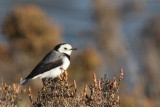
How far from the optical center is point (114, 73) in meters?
16.1

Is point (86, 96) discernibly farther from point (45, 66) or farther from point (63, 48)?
point (63, 48)

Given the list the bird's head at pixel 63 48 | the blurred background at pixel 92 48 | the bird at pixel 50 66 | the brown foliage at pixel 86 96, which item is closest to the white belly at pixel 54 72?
the bird at pixel 50 66

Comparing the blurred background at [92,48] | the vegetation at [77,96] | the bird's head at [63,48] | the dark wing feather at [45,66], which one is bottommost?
the blurred background at [92,48]

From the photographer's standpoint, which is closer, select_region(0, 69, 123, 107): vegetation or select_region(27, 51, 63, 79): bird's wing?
select_region(0, 69, 123, 107): vegetation

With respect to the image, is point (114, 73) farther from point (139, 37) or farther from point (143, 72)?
point (139, 37)

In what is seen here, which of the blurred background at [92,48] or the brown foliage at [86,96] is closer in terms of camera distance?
the brown foliage at [86,96]

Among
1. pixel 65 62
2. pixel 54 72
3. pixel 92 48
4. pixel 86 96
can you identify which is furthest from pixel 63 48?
pixel 92 48

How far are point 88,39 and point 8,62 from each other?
5.36m

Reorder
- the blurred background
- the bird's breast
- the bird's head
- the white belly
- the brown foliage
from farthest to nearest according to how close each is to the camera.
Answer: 1. the blurred background
2. the bird's head
3. the bird's breast
4. the white belly
5. the brown foliage

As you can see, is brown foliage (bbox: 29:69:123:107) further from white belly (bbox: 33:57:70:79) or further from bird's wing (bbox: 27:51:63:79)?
bird's wing (bbox: 27:51:63:79)

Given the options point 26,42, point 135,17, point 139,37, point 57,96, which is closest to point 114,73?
point 139,37

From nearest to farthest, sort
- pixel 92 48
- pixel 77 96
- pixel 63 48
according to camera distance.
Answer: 1. pixel 77 96
2. pixel 63 48
3. pixel 92 48


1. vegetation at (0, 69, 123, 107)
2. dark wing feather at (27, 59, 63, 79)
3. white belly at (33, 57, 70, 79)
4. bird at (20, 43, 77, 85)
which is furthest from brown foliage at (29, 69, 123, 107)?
dark wing feather at (27, 59, 63, 79)

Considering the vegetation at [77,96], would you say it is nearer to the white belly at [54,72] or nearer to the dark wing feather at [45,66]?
the white belly at [54,72]
